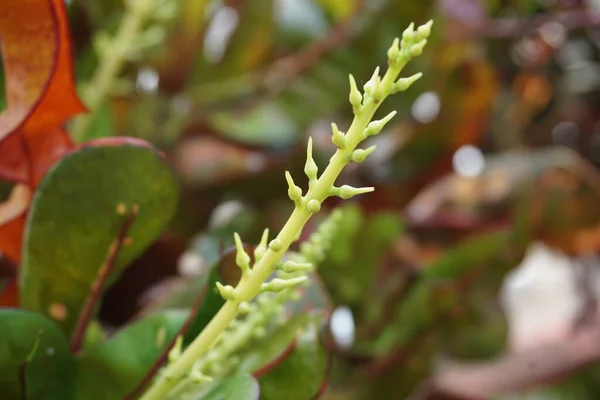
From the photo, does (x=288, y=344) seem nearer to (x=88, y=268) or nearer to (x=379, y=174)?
(x=88, y=268)

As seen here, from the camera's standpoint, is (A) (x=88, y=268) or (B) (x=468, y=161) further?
(B) (x=468, y=161)

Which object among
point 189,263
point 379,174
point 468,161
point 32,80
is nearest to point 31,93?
point 32,80

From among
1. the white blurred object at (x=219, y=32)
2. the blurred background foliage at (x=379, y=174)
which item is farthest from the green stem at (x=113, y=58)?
the white blurred object at (x=219, y=32)

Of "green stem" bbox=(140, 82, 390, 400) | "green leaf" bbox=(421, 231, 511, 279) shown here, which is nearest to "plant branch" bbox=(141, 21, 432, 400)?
"green stem" bbox=(140, 82, 390, 400)

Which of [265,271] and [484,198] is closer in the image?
[265,271]

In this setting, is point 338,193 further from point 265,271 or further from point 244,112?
point 244,112

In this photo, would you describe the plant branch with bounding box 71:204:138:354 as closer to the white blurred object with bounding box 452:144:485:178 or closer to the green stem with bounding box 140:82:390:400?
the green stem with bounding box 140:82:390:400

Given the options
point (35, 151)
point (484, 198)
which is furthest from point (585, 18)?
point (35, 151)
